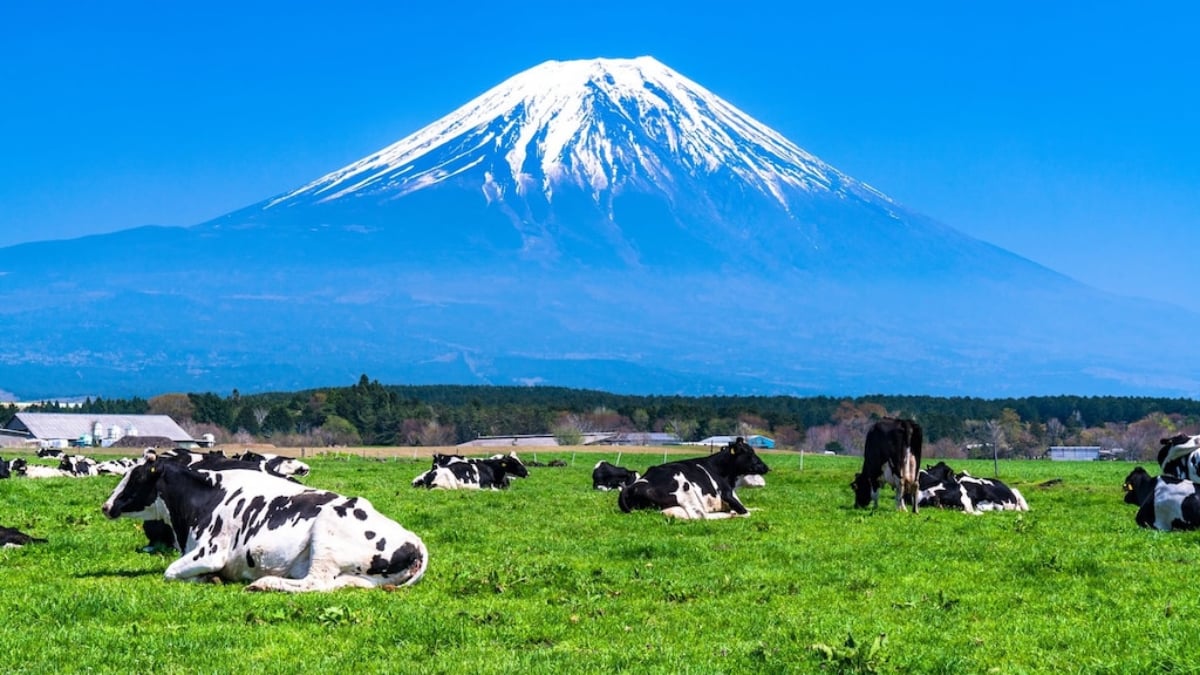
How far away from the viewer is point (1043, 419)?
154 meters

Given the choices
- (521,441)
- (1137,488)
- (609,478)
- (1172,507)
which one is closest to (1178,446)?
(1172,507)

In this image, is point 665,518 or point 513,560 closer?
point 513,560

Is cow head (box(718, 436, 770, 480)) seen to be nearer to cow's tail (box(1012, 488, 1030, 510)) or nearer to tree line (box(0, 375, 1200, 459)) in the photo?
cow's tail (box(1012, 488, 1030, 510))

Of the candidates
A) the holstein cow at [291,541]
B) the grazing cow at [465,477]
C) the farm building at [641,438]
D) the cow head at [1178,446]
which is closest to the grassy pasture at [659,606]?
the holstein cow at [291,541]

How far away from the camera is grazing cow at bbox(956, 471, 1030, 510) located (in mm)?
23812

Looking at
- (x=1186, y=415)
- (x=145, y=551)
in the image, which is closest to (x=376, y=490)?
(x=145, y=551)

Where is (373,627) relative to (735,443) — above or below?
below

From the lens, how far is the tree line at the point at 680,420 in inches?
4769

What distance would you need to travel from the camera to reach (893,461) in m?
→ 22.5

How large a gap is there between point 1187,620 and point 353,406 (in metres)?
124

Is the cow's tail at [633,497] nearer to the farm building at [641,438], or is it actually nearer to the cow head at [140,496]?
the cow head at [140,496]

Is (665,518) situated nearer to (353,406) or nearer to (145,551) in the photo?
(145,551)

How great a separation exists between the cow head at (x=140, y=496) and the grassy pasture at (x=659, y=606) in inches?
21.1

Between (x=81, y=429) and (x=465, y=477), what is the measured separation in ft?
302
